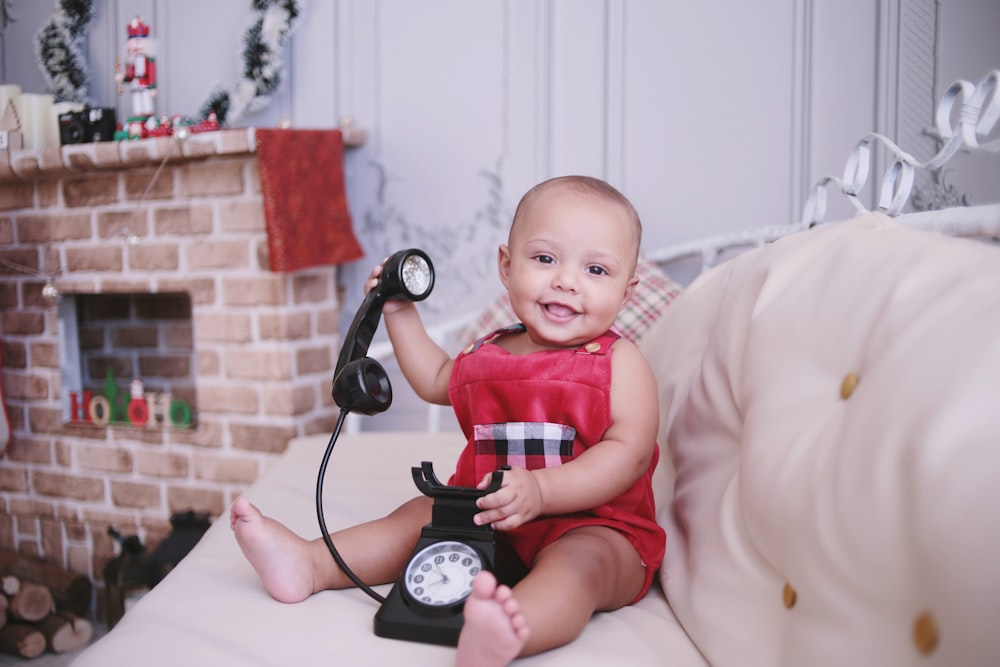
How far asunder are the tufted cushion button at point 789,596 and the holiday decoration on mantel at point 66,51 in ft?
8.43

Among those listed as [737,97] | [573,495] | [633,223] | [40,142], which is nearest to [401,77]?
[737,97]

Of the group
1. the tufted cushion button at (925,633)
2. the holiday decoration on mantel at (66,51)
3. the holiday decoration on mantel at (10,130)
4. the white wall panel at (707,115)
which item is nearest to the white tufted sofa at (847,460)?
the tufted cushion button at (925,633)

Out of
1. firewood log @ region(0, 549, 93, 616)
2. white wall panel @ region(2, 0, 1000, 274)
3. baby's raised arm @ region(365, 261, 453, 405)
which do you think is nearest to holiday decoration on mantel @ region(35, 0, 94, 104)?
white wall panel @ region(2, 0, 1000, 274)

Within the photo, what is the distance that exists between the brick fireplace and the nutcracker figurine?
211mm

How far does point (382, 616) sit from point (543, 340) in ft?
1.31

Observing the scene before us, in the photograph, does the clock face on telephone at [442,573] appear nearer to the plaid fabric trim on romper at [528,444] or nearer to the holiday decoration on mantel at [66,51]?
the plaid fabric trim on romper at [528,444]

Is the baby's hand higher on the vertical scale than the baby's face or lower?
lower

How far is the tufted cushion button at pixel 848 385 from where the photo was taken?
69 centimetres

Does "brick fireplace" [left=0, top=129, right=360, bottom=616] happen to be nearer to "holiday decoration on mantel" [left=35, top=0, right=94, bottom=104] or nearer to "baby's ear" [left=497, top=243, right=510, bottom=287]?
"holiday decoration on mantel" [left=35, top=0, right=94, bottom=104]

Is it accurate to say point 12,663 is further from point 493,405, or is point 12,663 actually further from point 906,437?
point 906,437

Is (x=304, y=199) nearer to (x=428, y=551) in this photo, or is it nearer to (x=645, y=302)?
(x=645, y=302)

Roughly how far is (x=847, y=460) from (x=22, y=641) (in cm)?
212

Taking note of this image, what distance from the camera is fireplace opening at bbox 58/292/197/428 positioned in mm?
2357

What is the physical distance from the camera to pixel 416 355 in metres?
1.14
